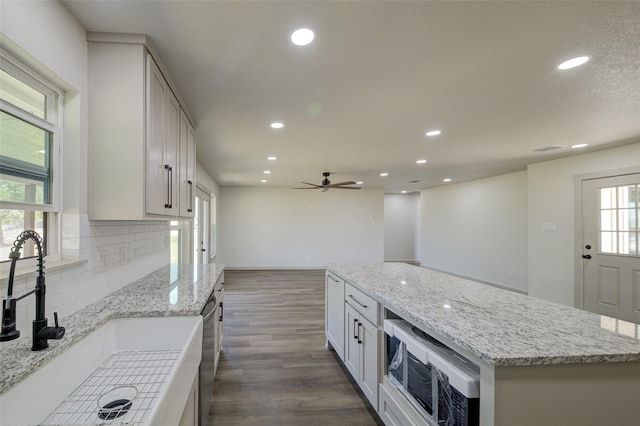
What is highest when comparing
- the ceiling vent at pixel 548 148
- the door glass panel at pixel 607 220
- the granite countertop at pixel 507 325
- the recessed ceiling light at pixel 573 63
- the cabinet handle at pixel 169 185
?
the recessed ceiling light at pixel 573 63

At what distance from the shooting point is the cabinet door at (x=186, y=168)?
252cm

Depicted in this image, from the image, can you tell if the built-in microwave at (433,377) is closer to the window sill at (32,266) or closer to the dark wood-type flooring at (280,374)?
the dark wood-type flooring at (280,374)

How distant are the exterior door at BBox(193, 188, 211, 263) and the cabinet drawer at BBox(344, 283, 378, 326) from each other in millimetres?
3449

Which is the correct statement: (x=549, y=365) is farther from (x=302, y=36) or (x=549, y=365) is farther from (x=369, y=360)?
(x=302, y=36)

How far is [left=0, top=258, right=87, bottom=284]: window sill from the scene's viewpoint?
→ 1.12m

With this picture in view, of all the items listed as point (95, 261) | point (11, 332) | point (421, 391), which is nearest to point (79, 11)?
point (95, 261)

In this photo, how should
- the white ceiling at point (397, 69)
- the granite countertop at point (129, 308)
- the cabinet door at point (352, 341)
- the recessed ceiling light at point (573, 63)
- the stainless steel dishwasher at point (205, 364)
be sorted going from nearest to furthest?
1. the granite countertop at point (129, 308)
2. the white ceiling at point (397, 69)
3. the stainless steel dishwasher at point (205, 364)
4. the recessed ceiling light at point (573, 63)
5. the cabinet door at point (352, 341)

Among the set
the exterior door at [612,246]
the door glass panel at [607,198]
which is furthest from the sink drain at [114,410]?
the door glass panel at [607,198]

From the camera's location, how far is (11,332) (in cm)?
100

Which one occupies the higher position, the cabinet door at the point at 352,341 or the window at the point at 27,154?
the window at the point at 27,154

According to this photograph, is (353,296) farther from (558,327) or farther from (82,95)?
(82,95)

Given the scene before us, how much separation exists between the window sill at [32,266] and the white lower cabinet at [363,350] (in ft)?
5.89

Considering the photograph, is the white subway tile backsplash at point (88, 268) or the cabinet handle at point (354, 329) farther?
the cabinet handle at point (354, 329)

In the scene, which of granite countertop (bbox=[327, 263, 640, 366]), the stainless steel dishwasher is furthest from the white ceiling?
the stainless steel dishwasher
